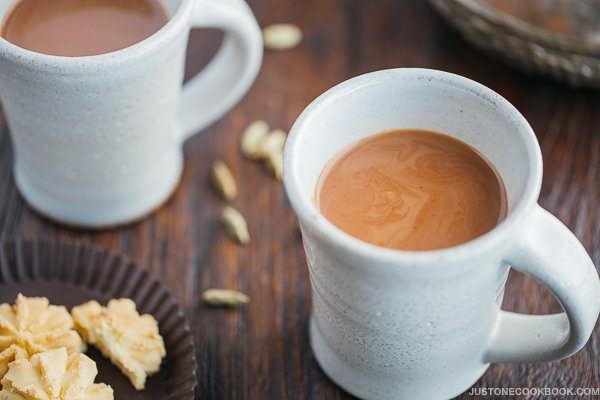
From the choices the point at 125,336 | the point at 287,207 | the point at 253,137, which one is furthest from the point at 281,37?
the point at 125,336

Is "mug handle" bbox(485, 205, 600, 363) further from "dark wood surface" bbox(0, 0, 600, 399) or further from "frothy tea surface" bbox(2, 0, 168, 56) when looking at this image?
"frothy tea surface" bbox(2, 0, 168, 56)

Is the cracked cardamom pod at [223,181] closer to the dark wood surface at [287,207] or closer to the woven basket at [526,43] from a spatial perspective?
the dark wood surface at [287,207]

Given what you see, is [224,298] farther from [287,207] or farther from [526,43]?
[526,43]

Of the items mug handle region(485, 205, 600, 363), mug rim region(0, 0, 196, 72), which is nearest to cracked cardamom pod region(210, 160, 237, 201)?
mug rim region(0, 0, 196, 72)

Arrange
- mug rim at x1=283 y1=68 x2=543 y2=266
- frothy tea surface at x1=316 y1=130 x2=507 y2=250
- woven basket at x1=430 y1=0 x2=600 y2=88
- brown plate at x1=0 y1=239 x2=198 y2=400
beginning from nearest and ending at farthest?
mug rim at x1=283 y1=68 x2=543 y2=266
frothy tea surface at x1=316 y1=130 x2=507 y2=250
brown plate at x1=0 y1=239 x2=198 y2=400
woven basket at x1=430 y1=0 x2=600 y2=88

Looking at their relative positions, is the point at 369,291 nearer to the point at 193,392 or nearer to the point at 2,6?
the point at 193,392

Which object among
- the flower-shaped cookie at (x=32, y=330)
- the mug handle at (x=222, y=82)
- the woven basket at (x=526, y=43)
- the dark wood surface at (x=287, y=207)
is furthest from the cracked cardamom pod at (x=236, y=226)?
the woven basket at (x=526, y=43)
